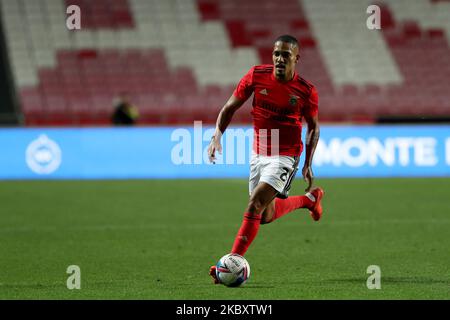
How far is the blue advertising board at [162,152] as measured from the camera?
18.7 m

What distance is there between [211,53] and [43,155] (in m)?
9.89

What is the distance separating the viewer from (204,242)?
10586mm

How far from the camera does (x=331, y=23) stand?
93.6 ft

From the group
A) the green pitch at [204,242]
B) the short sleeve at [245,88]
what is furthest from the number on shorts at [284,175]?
the green pitch at [204,242]

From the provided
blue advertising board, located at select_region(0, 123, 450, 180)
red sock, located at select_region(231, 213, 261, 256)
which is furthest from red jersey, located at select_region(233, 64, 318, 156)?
blue advertising board, located at select_region(0, 123, 450, 180)

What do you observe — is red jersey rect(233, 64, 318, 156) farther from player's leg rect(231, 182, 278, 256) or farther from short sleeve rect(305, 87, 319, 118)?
player's leg rect(231, 182, 278, 256)

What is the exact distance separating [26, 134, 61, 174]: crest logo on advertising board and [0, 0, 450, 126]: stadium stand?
684 cm

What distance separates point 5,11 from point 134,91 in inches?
184

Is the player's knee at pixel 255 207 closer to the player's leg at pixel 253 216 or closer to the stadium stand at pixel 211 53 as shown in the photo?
the player's leg at pixel 253 216

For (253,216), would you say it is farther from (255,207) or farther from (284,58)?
(284,58)

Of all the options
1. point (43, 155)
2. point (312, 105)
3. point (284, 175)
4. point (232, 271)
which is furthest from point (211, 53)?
point (232, 271)

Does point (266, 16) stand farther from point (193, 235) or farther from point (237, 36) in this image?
point (193, 235)
